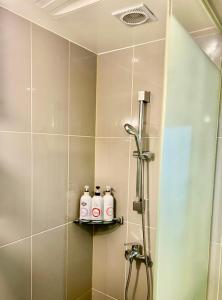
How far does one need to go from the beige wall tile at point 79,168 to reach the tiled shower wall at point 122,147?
6 centimetres

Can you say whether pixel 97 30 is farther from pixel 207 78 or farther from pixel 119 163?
pixel 119 163

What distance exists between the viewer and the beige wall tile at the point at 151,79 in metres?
1.40

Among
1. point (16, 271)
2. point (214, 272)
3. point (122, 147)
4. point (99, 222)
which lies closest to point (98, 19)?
point (122, 147)

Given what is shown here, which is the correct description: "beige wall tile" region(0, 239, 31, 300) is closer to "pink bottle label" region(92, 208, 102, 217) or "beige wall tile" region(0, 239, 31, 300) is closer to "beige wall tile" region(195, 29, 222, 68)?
"pink bottle label" region(92, 208, 102, 217)

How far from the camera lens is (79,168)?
156 cm

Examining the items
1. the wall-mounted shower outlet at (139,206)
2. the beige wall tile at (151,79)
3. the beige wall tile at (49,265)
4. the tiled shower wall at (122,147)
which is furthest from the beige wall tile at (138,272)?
the beige wall tile at (151,79)

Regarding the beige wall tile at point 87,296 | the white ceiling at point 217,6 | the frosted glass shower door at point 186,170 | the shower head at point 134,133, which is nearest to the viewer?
the frosted glass shower door at point 186,170

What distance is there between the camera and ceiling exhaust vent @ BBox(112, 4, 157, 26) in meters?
1.05

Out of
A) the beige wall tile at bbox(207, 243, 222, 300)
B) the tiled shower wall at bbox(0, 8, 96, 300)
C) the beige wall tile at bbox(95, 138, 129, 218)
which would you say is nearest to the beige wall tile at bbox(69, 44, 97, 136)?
the tiled shower wall at bbox(0, 8, 96, 300)

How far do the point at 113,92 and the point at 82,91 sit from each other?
22cm

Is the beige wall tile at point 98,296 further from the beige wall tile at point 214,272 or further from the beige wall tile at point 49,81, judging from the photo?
the beige wall tile at point 49,81

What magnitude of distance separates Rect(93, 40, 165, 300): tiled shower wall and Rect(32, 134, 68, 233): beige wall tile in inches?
13.1

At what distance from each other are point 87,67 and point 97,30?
318 millimetres

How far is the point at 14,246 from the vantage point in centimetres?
117
